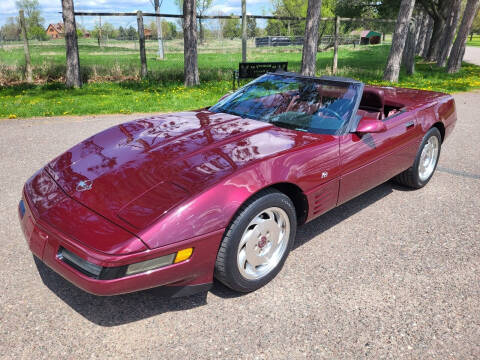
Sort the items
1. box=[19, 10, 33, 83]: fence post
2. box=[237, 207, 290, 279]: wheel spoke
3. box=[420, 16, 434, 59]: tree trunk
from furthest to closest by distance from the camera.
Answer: box=[420, 16, 434, 59]: tree trunk
box=[19, 10, 33, 83]: fence post
box=[237, 207, 290, 279]: wheel spoke

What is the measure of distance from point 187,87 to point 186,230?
971cm

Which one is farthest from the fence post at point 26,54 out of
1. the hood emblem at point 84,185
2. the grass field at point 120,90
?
the hood emblem at point 84,185

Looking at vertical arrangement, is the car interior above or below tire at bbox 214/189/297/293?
above

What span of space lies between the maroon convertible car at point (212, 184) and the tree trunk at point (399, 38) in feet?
34.8

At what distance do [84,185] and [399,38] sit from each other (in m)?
13.4

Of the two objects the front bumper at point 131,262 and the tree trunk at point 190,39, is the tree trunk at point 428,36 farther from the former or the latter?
the front bumper at point 131,262

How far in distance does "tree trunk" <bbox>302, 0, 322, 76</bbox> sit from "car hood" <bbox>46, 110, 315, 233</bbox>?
9614 mm

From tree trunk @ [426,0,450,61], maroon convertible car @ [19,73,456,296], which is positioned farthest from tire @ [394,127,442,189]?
tree trunk @ [426,0,450,61]

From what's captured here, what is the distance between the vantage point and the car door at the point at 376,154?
10.5 ft

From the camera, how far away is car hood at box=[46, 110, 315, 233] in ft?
7.55

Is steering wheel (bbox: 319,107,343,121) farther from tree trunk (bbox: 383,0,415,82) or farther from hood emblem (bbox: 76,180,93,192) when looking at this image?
tree trunk (bbox: 383,0,415,82)

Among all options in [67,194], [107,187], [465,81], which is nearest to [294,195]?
[107,187]

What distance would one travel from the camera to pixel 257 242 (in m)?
2.62

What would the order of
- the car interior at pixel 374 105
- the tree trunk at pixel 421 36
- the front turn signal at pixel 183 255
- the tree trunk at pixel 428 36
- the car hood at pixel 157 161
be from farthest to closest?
the tree trunk at pixel 421 36
the tree trunk at pixel 428 36
the car interior at pixel 374 105
the car hood at pixel 157 161
the front turn signal at pixel 183 255
